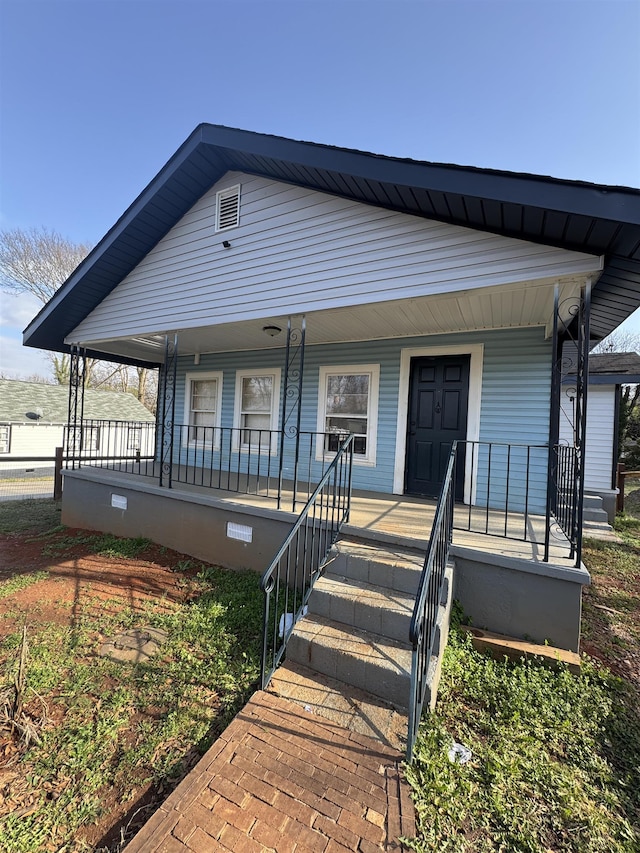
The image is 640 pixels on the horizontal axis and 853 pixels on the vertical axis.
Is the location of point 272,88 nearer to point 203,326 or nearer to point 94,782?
point 203,326

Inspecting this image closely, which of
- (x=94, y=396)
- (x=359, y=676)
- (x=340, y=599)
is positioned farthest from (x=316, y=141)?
(x=94, y=396)

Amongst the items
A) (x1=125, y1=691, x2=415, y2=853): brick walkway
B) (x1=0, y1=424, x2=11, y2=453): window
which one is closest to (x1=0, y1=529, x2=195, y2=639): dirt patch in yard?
(x1=125, y1=691, x2=415, y2=853): brick walkway

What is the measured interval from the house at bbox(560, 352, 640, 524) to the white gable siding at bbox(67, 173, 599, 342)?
22.8ft

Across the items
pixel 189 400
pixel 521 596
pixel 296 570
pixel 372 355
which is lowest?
pixel 521 596

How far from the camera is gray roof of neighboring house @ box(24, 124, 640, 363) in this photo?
279 cm

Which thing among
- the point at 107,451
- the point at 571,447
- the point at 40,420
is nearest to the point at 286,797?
the point at 571,447

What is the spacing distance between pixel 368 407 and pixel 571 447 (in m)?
3.00

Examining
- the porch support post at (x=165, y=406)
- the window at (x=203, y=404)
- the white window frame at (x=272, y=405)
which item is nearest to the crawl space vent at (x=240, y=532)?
the porch support post at (x=165, y=406)

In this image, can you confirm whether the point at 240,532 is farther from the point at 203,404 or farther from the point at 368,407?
the point at 203,404

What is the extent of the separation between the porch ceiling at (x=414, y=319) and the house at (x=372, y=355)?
1.8 inches

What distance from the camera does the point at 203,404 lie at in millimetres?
8320

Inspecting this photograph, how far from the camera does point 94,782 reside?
201cm

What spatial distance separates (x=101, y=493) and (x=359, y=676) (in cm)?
589

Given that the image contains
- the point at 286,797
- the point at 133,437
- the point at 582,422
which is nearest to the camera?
the point at 286,797
